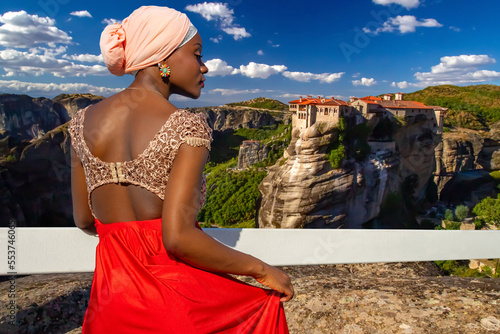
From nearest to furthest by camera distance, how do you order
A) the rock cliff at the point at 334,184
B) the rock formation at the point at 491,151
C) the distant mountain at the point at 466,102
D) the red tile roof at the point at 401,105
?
1. the rock cliff at the point at 334,184
2. the red tile roof at the point at 401,105
3. the rock formation at the point at 491,151
4. the distant mountain at the point at 466,102

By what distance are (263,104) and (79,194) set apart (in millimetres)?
82083

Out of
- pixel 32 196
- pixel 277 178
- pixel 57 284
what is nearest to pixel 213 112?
pixel 277 178

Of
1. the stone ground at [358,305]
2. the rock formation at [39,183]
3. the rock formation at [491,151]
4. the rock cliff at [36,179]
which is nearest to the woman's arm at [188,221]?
the stone ground at [358,305]

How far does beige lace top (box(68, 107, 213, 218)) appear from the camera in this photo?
81cm

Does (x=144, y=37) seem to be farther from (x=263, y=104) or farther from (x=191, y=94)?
(x=263, y=104)

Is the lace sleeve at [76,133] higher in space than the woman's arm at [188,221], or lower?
higher

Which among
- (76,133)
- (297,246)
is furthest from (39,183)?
(76,133)

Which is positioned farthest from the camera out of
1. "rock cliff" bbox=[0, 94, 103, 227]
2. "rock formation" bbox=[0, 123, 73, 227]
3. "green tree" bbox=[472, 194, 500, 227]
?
"green tree" bbox=[472, 194, 500, 227]

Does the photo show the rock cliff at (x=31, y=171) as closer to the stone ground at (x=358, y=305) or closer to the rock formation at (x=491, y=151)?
the stone ground at (x=358, y=305)

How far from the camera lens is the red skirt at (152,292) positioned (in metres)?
0.82

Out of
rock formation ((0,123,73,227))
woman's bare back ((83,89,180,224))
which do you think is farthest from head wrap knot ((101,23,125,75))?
rock formation ((0,123,73,227))

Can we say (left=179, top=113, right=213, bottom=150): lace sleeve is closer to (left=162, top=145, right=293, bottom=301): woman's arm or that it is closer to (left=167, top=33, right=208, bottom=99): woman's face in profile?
(left=162, top=145, right=293, bottom=301): woman's arm

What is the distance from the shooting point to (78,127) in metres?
0.95

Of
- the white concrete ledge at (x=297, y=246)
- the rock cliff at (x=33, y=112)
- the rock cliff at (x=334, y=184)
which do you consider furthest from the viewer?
the rock cliff at (x=33, y=112)
